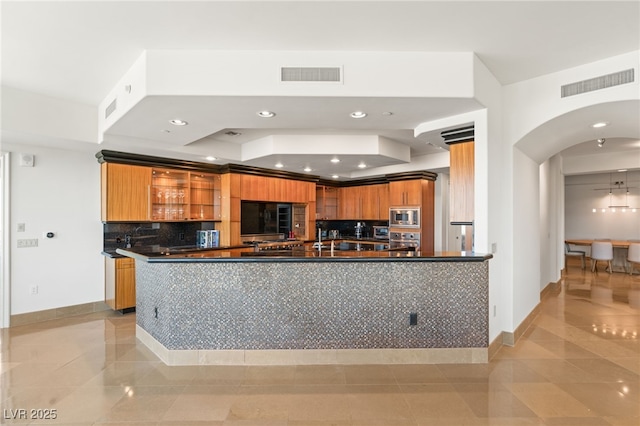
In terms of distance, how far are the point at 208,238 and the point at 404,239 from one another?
396 cm

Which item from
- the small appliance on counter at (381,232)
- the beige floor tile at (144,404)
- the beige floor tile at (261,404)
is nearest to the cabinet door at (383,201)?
the small appliance on counter at (381,232)

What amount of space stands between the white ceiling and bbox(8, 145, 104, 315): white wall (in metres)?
1.70

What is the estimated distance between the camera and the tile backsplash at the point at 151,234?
206 inches

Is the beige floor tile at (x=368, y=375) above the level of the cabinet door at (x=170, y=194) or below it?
below

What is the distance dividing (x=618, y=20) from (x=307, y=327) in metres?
3.47

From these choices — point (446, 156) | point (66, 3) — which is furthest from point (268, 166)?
point (66, 3)

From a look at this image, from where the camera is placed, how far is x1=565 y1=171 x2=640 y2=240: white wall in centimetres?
904

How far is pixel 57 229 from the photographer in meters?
4.83

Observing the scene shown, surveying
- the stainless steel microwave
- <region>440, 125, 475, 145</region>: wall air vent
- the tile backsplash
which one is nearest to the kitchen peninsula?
Answer: <region>440, 125, 475, 145</region>: wall air vent

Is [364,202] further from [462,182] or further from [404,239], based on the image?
[462,182]

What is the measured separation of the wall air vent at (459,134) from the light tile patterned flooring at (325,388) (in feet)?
7.33

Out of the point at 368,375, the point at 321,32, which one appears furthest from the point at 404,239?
the point at 321,32

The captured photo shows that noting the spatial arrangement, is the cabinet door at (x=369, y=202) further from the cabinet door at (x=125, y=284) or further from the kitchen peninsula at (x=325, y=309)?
the cabinet door at (x=125, y=284)

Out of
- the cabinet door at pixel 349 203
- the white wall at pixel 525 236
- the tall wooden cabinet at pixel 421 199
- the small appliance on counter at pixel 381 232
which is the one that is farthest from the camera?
the cabinet door at pixel 349 203
